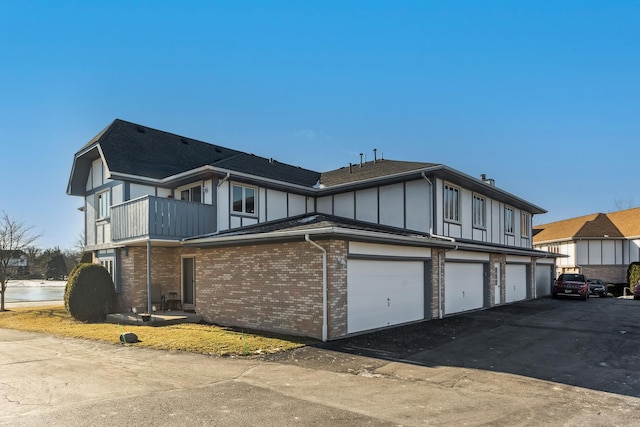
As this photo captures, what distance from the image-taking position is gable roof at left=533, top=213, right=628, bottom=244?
3956 centimetres

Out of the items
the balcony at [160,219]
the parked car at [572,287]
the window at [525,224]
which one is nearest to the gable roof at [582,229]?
the parked car at [572,287]

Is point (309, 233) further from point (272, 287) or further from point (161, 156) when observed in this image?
point (161, 156)

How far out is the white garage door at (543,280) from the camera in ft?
90.3

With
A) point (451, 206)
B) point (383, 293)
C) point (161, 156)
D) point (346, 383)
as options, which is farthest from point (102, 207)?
point (346, 383)

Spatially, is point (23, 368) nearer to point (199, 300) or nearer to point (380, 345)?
point (199, 300)

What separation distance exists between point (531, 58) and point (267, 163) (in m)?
12.3

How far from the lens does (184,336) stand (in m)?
12.0

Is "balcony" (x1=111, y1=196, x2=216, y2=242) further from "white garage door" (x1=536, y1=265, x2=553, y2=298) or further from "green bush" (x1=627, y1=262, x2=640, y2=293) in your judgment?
"green bush" (x1=627, y1=262, x2=640, y2=293)

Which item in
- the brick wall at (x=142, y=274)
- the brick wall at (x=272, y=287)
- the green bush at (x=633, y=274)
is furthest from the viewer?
the green bush at (x=633, y=274)

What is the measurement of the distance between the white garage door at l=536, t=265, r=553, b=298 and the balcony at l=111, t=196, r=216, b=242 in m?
22.2

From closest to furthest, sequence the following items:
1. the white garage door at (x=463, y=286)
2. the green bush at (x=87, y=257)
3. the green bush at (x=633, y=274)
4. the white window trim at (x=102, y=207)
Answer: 1. the white garage door at (x=463, y=286)
2. the white window trim at (x=102, y=207)
3. the green bush at (x=87, y=257)
4. the green bush at (x=633, y=274)

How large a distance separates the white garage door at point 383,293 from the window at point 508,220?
35.2ft

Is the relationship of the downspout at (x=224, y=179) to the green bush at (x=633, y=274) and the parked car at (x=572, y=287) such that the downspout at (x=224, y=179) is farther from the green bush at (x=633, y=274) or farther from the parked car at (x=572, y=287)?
the green bush at (x=633, y=274)

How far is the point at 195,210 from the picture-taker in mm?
15914
